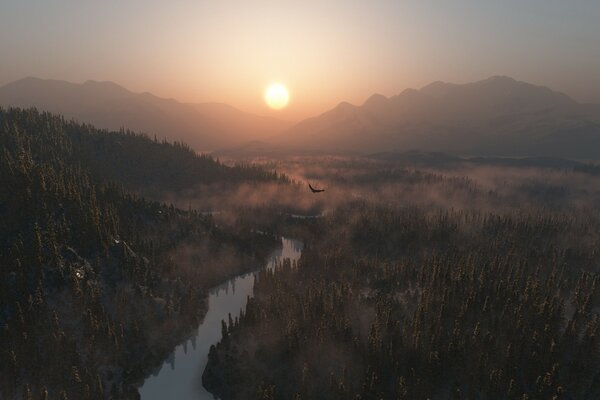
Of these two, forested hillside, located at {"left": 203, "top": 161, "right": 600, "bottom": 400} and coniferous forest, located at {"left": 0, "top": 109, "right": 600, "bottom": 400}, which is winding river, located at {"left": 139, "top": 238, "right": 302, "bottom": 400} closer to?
coniferous forest, located at {"left": 0, "top": 109, "right": 600, "bottom": 400}

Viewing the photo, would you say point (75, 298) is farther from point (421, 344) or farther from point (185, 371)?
point (421, 344)

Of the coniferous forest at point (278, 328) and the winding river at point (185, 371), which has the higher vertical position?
the coniferous forest at point (278, 328)

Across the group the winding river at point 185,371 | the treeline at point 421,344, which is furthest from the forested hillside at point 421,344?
the winding river at point 185,371

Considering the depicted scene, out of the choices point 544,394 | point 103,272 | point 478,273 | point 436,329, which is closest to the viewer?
point 544,394

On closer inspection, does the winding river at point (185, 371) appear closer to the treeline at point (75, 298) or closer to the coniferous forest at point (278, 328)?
the coniferous forest at point (278, 328)

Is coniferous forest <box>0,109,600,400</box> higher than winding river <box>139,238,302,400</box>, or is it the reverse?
coniferous forest <box>0,109,600,400</box>

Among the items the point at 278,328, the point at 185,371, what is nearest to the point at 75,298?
the point at 185,371

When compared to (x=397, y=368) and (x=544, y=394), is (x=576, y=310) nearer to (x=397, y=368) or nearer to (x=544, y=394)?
(x=544, y=394)

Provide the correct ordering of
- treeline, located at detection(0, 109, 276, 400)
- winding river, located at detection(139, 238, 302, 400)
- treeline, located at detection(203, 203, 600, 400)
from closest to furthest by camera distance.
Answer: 1. treeline, located at detection(203, 203, 600, 400)
2. treeline, located at detection(0, 109, 276, 400)
3. winding river, located at detection(139, 238, 302, 400)

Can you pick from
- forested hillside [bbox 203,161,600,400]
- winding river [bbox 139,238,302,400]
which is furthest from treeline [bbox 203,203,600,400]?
winding river [bbox 139,238,302,400]

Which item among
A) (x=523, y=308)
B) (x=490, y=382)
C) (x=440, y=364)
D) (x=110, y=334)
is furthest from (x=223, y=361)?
(x=523, y=308)

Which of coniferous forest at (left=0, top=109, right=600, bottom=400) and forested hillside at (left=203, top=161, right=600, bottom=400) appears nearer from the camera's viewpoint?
forested hillside at (left=203, top=161, right=600, bottom=400)
